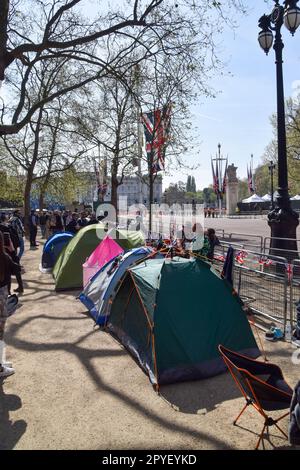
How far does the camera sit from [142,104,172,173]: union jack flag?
18078 millimetres

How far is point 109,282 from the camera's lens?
750 cm

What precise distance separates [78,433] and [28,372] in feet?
6.18

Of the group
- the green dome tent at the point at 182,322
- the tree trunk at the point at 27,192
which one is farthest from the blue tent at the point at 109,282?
the tree trunk at the point at 27,192

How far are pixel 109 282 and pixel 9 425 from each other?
3.55 metres

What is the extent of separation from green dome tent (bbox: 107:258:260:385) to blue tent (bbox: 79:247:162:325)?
919 mm

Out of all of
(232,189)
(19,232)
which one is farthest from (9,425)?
(232,189)

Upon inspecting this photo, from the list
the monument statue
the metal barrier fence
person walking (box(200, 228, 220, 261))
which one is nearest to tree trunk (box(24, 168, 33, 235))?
person walking (box(200, 228, 220, 261))

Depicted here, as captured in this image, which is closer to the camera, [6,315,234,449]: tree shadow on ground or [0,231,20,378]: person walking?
[6,315,234,449]: tree shadow on ground

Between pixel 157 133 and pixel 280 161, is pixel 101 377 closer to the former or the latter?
pixel 280 161

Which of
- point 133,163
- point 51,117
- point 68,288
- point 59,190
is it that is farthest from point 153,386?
point 59,190

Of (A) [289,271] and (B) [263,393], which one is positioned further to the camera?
(A) [289,271]

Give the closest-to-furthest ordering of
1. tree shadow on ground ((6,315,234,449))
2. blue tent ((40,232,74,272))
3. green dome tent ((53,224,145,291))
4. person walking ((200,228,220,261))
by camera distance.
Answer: tree shadow on ground ((6,315,234,449)) → person walking ((200,228,220,261)) → green dome tent ((53,224,145,291)) → blue tent ((40,232,74,272))

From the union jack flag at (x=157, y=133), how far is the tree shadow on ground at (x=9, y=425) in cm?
1434

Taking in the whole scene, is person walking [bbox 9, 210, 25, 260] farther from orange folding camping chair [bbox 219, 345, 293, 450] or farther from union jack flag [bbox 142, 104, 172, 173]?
orange folding camping chair [bbox 219, 345, 293, 450]
